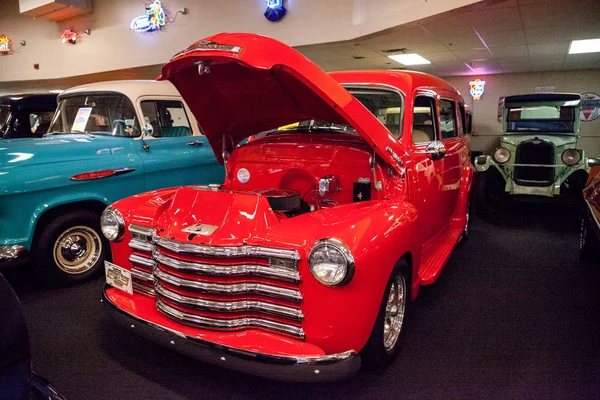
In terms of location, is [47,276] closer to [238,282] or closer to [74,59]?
[238,282]

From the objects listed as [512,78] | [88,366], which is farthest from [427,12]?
[512,78]

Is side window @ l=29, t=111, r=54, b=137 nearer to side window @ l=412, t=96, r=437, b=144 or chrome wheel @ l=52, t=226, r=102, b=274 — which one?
chrome wheel @ l=52, t=226, r=102, b=274

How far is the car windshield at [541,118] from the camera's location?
7199mm

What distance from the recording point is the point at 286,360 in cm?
192

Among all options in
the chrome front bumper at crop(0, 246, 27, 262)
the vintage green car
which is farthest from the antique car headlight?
the vintage green car

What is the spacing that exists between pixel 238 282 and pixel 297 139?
1357mm

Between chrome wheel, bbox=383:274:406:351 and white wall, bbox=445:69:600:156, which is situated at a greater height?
white wall, bbox=445:69:600:156

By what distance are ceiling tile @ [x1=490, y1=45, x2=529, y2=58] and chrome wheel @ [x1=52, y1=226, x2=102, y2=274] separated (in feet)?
30.9

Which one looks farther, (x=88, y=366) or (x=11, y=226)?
(x=11, y=226)

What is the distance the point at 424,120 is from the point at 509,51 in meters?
8.17

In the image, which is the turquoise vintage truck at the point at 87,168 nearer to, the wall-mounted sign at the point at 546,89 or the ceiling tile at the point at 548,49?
the ceiling tile at the point at 548,49

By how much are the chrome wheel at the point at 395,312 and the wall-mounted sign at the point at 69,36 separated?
1603 centimetres

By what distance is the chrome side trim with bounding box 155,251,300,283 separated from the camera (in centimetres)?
206

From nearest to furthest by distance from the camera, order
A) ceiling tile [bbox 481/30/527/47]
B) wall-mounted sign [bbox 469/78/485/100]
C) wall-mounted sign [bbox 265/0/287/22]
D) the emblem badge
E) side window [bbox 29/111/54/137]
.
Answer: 1. the emblem badge
2. side window [bbox 29/111/54/137]
3. ceiling tile [bbox 481/30/527/47]
4. wall-mounted sign [bbox 265/0/287/22]
5. wall-mounted sign [bbox 469/78/485/100]
